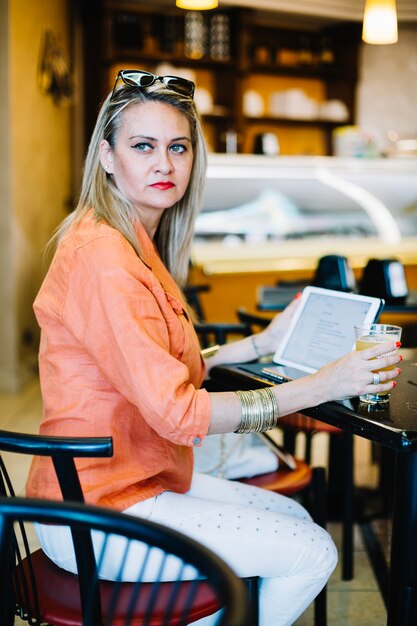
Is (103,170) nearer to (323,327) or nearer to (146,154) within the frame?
(146,154)

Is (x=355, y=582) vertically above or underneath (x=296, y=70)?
underneath

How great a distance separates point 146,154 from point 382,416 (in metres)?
0.69

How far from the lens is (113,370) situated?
4.25 ft

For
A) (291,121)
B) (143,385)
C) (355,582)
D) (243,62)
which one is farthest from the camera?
(291,121)

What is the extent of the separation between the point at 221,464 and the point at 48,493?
59 centimetres

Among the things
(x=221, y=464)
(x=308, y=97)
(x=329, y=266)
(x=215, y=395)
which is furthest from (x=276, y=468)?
(x=308, y=97)

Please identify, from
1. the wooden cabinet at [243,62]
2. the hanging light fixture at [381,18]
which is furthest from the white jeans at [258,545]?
the wooden cabinet at [243,62]

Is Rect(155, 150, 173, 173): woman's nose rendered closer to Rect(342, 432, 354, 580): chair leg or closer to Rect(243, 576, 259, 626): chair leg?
Rect(243, 576, 259, 626): chair leg

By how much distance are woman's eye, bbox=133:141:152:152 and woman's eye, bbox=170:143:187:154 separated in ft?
0.19

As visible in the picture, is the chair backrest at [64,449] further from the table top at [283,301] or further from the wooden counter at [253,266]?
the wooden counter at [253,266]

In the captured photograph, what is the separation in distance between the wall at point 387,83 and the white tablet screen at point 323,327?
6.00m

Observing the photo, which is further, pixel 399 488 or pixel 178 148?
pixel 178 148

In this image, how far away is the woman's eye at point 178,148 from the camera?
5.09 ft

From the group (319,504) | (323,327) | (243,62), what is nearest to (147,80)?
(323,327)
